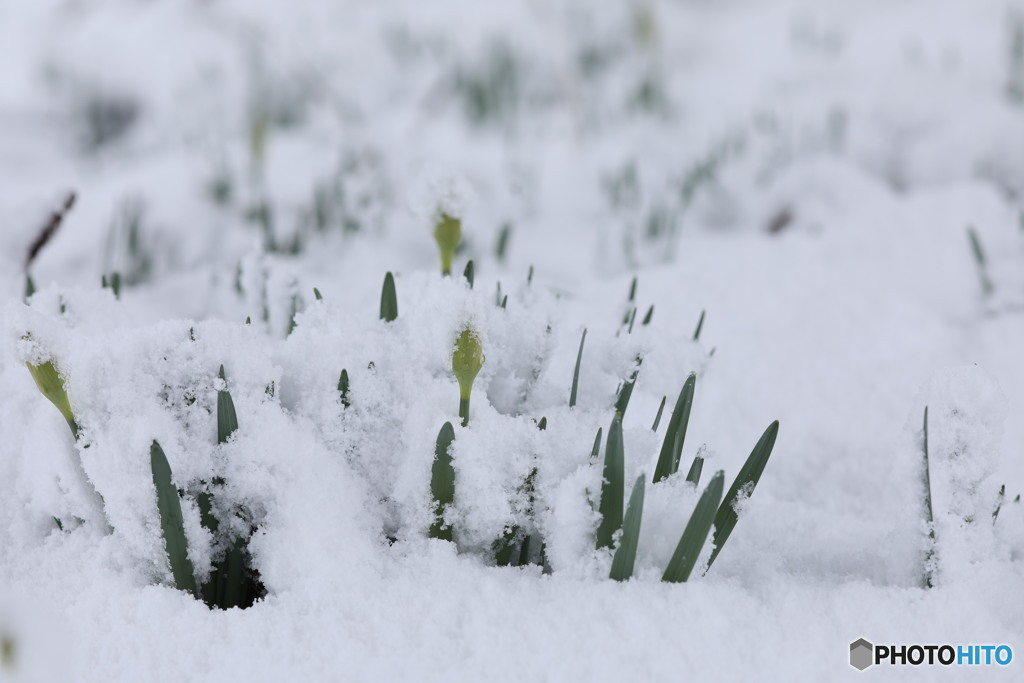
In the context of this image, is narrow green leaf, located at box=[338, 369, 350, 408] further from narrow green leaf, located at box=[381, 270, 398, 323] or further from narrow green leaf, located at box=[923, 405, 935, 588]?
narrow green leaf, located at box=[923, 405, 935, 588]

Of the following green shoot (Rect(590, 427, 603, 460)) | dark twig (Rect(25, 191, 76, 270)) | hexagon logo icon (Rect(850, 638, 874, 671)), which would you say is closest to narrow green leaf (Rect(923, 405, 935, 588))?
hexagon logo icon (Rect(850, 638, 874, 671))

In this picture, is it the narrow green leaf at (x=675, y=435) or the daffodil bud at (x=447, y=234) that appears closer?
the narrow green leaf at (x=675, y=435)

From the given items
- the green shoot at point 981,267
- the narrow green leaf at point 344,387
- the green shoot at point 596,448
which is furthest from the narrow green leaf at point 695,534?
the green shoot at point 981,267

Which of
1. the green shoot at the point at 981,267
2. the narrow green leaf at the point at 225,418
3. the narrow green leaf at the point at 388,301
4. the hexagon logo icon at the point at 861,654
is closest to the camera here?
the hexagon logo icon at the point at 861,654

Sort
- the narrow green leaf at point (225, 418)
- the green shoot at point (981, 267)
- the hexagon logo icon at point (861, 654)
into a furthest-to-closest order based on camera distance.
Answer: the green shoot at point (981, 267) → the narrow green leaf at point (225, 418) → the hexagon logo icon at point (861, 654)

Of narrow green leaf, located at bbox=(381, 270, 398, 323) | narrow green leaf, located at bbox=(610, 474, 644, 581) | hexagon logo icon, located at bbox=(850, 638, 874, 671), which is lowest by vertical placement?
hexagon logo icon, located at bbox=(850, 638, 874, 671)

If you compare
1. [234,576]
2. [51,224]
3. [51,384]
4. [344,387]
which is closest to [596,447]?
[344,387]

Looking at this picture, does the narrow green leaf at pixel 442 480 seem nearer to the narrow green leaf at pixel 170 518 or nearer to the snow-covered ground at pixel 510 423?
the snow-covered ground at pixel 510 423
